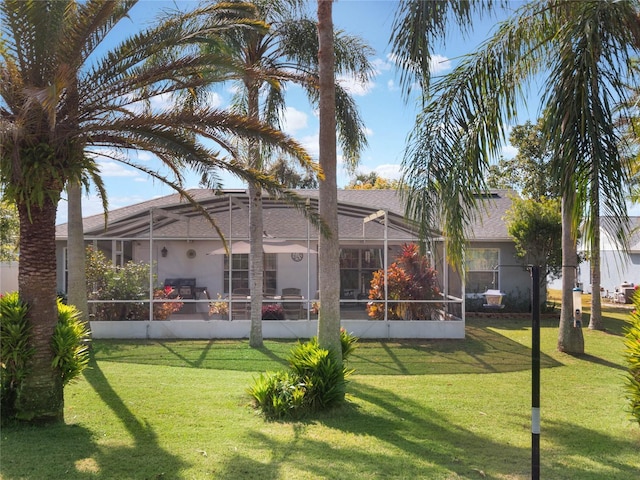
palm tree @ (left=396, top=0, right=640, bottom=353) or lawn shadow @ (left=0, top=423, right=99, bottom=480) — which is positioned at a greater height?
palm tree @ (left=396, top=0, right=640, bottom=353)

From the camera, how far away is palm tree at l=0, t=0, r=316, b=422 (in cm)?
641

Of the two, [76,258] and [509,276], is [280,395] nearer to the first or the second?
[76,258]

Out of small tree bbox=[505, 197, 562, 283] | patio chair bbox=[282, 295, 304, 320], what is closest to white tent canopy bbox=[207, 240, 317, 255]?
patio chair bbox=[282, 295, 304, 320]

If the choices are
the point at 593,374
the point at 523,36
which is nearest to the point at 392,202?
the point at 593,374

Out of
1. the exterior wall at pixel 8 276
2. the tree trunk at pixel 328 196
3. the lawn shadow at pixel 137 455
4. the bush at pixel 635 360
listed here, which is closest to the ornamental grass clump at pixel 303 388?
the tree trunk at pixel 328 196

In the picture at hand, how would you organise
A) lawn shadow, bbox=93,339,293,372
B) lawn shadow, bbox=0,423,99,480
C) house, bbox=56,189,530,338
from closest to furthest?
lawn shadow, bbox=0,423,99,480 → lawn shadow, bbox=93,339,293,372 → house, bbox=56,189,530,338

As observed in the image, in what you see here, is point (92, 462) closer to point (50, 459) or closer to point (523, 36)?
point (50, 459)

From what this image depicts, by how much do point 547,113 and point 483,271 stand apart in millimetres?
15686

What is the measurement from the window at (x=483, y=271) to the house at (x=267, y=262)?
0.12ft

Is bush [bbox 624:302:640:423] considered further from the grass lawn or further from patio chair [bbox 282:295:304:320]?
patio chair [bbox 282:295:304:320]

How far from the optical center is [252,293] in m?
13.2

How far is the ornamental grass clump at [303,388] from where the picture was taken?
7379mm

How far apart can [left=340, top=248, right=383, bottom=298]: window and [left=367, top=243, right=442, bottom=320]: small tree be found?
16.3 feet

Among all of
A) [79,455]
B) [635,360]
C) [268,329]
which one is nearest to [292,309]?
[268,329]
